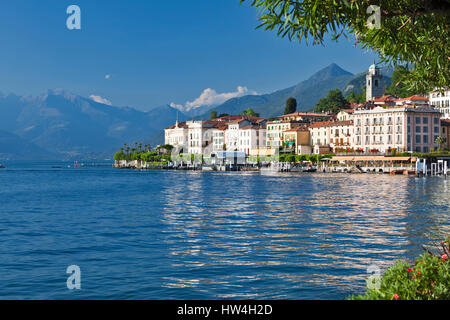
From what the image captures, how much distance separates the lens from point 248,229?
90.2 ft

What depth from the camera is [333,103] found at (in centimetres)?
17962

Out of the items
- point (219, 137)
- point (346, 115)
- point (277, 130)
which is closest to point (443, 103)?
point (346, 115)

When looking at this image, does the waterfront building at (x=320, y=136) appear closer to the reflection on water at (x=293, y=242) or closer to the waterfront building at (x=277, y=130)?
the waterfront building at (x=277, y=130)

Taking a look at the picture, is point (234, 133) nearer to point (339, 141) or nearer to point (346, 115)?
point (346, 115)

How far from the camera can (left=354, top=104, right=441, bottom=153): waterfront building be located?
115 m

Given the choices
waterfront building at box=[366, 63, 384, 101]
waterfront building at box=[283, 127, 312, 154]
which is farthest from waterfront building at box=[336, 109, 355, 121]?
waterfront building at box=[366, 63, 384, 101]

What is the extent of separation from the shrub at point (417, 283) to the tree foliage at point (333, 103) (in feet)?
547

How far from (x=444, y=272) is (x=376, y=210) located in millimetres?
29041

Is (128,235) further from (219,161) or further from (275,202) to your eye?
(219,161)

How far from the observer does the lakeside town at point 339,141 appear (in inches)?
4518

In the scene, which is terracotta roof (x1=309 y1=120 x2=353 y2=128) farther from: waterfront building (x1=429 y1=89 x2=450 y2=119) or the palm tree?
waterfront building (x1=429 y1=89 x2=450 y2=119)

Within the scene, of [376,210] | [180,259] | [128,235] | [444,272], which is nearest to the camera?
→ [444,272]

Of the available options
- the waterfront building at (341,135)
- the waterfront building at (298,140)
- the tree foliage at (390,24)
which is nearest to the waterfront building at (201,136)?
the waterfront building at (298,140)
